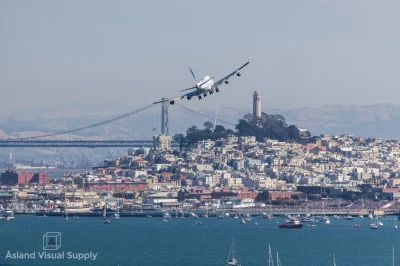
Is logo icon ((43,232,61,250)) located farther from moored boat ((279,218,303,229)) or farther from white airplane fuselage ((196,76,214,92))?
white airplane fuselage ((196,76,214,92))

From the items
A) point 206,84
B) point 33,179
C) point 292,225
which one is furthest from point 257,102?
point 206,84

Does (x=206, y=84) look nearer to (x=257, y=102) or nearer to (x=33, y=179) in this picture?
(x=33, y=179)

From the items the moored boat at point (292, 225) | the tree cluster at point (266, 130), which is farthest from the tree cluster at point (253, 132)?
the moored boat at point (292, 225)

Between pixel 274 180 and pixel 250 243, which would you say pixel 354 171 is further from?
pixel 250 243

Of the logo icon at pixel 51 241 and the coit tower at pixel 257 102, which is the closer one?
the logo icon at pixel 51 241

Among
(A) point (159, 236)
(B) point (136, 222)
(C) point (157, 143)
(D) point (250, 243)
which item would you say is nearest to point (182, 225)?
(B) point (136, 222)

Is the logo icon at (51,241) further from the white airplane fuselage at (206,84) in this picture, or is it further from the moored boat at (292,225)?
the white airplane fuselage at (206,84)
